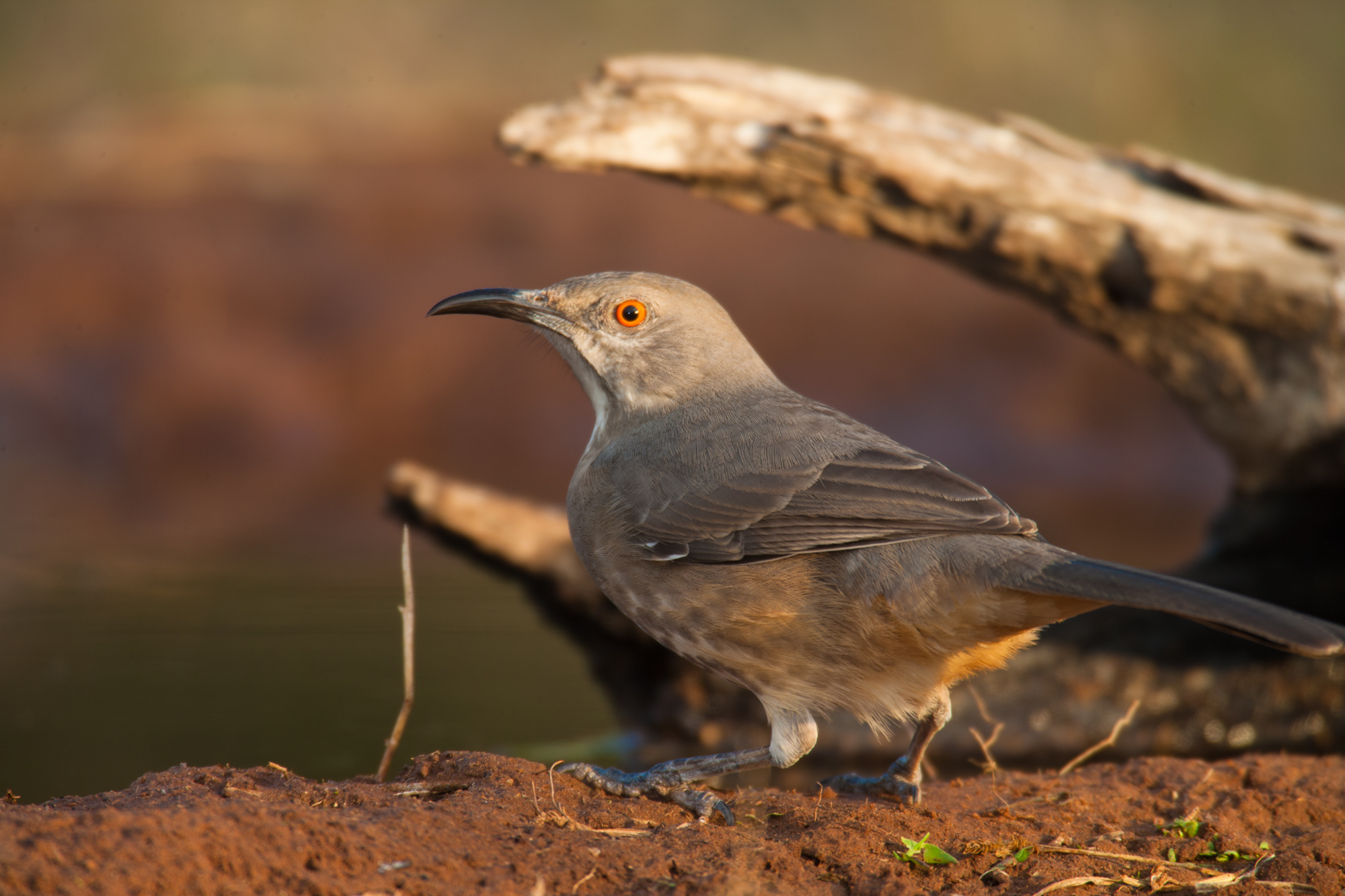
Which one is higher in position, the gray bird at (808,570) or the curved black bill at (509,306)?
the curved black bill at (509,306)

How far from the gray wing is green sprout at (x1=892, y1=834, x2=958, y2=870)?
35.5 inches

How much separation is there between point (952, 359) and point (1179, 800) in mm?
11342

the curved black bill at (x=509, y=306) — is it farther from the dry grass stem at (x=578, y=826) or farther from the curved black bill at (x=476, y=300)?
the dry grass stem at (x=578, y=826)

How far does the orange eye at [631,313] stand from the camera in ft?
14.8

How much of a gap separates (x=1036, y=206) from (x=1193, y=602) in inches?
114

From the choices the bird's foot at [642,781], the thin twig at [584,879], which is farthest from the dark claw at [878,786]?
the thin twig at [584,879]

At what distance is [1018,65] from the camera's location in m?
20.2

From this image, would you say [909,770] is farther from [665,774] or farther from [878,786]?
[665,774]

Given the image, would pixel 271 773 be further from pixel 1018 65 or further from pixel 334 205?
pixel 1018 65

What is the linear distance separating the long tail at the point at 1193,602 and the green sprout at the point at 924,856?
735 millimetres

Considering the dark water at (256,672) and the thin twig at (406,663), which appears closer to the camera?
the thin twig at (406,663)

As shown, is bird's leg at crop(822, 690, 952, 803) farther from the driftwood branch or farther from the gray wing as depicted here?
the driftwood branch

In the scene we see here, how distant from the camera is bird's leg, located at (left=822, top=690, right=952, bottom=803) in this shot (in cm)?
391

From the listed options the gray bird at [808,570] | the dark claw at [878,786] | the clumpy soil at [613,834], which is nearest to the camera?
the clumpy soil at [613,834]
